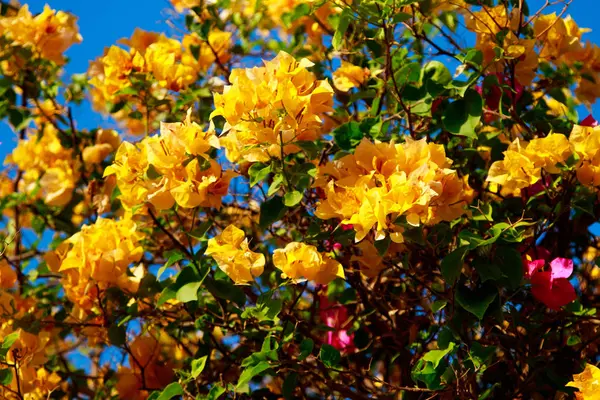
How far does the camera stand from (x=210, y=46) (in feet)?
7.26

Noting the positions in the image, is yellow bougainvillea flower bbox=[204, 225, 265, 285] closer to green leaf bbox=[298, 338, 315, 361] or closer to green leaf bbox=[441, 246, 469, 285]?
green leaf bbox=[298, 338, 315, 361]

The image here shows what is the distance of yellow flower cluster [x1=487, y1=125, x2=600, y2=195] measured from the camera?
148 cm

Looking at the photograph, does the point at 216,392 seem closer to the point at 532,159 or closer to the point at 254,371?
the point at 254,371

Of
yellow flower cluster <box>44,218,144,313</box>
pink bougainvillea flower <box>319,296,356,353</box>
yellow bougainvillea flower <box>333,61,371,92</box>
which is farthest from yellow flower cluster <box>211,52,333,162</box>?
pink bougainvillea flower <box>319,296,356,353</box>

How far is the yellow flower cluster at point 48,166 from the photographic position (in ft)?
8.00

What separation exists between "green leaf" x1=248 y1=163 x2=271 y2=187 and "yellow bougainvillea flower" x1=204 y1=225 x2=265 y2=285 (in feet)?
0.29

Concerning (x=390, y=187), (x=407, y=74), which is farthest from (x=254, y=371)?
(x=407, y=74)

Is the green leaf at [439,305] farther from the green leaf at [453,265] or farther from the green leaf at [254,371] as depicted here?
the green leaf at [254,371]

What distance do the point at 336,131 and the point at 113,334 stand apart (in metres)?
0.61

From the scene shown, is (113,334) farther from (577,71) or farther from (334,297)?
(577,71)

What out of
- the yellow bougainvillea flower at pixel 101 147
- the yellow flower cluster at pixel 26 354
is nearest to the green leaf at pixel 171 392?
the yellow flower cluster at pixel 26 354

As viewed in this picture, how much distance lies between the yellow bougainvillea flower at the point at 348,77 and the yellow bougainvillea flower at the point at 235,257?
1.89 ft

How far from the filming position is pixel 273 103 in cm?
136

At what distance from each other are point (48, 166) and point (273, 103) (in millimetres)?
1375
